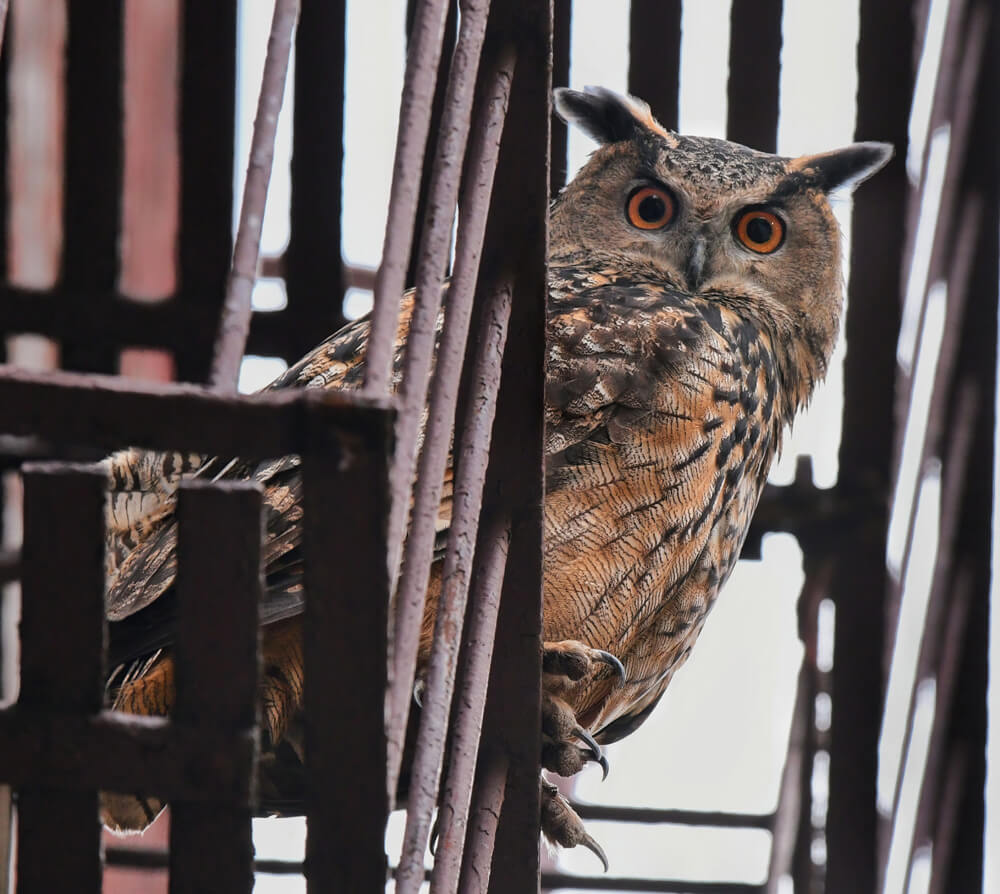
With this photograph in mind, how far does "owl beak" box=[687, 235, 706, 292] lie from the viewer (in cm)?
303

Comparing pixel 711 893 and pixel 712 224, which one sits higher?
pixel 712 224

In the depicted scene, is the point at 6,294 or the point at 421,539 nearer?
the point at 421,539

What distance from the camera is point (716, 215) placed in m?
3.13

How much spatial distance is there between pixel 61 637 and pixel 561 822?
1218 millimetres

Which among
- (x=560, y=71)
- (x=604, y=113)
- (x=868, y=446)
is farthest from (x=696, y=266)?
(x=868, y=446)

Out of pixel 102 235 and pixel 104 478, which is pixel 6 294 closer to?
pixel 102 235

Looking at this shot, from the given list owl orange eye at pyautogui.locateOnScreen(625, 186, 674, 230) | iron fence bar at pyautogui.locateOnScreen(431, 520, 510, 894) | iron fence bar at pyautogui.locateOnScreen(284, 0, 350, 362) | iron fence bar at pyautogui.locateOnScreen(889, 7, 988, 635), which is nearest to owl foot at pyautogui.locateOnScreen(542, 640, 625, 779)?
iron fence bar at pyautogui.locateOnScreen(431, 520, 510, 894)

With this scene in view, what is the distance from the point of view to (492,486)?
1.78m

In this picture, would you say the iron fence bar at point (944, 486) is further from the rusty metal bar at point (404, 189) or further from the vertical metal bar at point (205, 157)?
the rusty metal bar at point (404, 189)

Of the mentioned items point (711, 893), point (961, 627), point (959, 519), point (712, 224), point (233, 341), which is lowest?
point (711, 893)

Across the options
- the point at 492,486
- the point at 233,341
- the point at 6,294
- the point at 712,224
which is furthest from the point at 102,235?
the point at 233,341

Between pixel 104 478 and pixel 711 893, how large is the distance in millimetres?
3227

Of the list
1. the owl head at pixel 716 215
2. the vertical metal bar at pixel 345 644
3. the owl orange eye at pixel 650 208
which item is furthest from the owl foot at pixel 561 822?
the owl orange eye at pixel 650 208

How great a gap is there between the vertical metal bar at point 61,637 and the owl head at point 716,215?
78.8 inches
